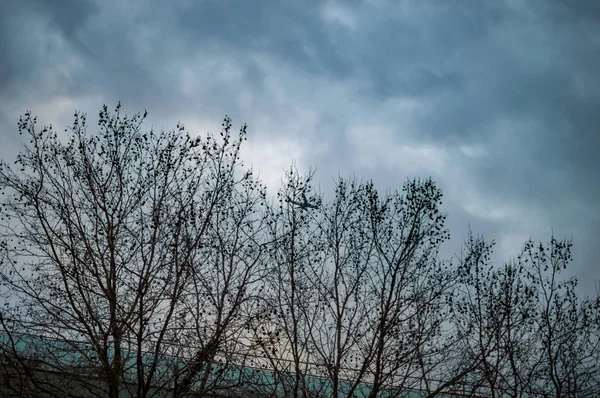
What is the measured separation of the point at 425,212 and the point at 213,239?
182 inches

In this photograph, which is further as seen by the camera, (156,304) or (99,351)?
(156,304)

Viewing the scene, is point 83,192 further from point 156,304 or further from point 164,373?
point 164,373

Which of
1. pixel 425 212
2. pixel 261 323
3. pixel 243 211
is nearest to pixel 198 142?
pixel 243 211

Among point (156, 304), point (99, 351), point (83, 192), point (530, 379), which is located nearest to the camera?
point (99, 351)

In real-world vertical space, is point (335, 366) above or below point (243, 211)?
below

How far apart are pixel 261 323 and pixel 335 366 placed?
1817 mm

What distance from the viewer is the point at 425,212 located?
11.7 metres

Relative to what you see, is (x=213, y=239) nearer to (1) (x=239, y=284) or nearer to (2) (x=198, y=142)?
(1) (x=239, y=284)

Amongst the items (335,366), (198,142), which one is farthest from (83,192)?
(335,366)

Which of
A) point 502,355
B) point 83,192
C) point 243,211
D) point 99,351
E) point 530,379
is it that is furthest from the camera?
point 530,379

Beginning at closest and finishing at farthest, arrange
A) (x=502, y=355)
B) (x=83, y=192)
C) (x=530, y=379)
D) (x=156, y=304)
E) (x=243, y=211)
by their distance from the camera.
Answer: (x=156, y=304) → (x=83, y=192) → (x=243, y=211) → (x=502, y=355) → (x=530, y=379)

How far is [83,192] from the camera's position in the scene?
10.5m

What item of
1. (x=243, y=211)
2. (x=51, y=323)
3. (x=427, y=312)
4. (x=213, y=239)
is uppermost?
(x=243, y=211)

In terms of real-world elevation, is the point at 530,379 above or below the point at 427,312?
below
